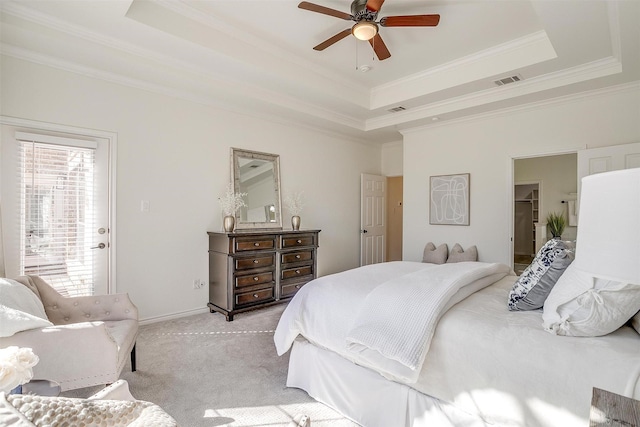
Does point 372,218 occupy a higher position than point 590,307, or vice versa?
point 372,218

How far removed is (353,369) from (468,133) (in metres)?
4.10

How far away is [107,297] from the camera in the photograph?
2.45 m

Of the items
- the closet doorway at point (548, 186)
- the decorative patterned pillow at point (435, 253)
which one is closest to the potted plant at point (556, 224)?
the closet doorway at point (548, 186)

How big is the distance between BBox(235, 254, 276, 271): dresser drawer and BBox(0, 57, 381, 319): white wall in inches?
23.1

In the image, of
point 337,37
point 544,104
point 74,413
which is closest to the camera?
point 74,413

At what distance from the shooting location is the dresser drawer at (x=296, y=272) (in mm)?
4281

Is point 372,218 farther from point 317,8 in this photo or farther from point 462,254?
point 317,8

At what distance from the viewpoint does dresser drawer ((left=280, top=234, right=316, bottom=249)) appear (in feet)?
14.1

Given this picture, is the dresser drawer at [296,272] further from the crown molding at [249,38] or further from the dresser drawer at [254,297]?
the crown molding at [249,38]

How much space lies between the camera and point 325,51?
3.60 m

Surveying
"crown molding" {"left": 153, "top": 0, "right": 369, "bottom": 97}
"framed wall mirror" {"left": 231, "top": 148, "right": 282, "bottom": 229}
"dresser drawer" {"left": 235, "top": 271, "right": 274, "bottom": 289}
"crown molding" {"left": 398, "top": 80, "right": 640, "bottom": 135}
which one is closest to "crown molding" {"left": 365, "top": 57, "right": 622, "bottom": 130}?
"crown molding" {"left": 398, "top": 80, "right": 640, "bottom": 135}

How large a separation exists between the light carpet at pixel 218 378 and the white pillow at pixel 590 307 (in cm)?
126

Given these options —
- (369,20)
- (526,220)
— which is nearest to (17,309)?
(369,20)

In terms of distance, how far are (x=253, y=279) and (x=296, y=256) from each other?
0.72m
